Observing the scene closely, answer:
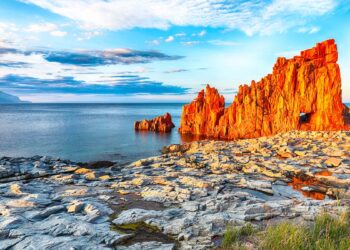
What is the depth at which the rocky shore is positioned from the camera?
8297mm

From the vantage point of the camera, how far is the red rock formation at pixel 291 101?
165 ft

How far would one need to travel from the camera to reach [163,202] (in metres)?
12.2

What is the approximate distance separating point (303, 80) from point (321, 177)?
1605 inches

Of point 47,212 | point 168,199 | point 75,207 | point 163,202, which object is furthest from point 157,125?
point 47,212

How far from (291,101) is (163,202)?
49.2 metres

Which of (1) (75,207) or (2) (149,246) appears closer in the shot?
(2) (149,246)

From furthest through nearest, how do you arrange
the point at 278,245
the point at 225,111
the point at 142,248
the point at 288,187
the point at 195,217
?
the point at 225,111, the point at 288,187, the point at 195,217, the point at 142,248, the point at 278,245

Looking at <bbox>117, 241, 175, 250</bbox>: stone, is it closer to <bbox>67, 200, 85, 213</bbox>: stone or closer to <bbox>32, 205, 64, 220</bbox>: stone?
<bbox>67, 200, 85, 213</bbox>: stone

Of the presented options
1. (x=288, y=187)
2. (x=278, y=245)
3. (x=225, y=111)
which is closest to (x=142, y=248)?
(x=278, y=245)

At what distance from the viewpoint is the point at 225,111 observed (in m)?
65.2

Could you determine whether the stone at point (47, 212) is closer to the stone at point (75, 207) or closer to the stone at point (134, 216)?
the stone at point (75, 207)

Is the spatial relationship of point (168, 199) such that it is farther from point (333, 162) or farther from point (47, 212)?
point (333, 162)

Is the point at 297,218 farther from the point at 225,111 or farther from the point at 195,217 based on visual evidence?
the point at 225,111

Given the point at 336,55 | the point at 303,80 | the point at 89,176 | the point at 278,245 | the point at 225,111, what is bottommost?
the point at 89,176
